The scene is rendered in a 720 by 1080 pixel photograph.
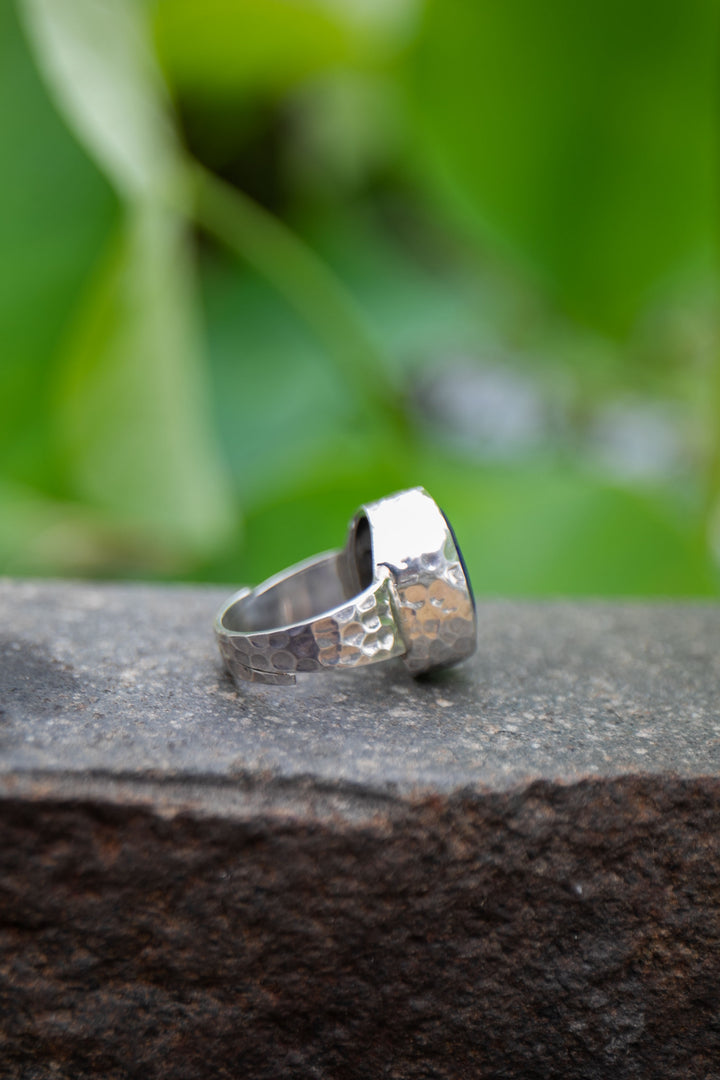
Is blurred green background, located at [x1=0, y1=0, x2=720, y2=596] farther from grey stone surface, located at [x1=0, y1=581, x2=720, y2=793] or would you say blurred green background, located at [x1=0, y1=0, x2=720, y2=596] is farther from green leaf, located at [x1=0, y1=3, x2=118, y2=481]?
grey stone surface, located at [x1=0, y1=581, x2=720, y2=793]

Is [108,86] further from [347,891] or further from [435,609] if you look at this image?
[347,891]

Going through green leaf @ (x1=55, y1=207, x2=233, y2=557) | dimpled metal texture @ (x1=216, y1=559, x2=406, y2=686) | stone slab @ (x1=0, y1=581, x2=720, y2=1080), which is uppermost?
green leaf @ (x1=55, y1=207, x2=233, y2=557)

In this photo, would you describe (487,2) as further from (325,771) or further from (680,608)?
(325,771)

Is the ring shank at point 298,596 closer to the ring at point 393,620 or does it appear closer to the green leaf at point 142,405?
the ring at point 393,620

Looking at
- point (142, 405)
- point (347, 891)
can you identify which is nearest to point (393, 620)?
point (347, 891)

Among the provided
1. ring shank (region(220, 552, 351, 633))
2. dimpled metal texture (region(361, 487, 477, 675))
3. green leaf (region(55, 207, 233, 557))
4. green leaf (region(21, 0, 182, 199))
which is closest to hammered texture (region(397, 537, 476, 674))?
dimpled metal texture (region(361, 487, 477, 675))

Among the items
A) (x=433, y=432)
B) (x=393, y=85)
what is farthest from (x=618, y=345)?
(x=393, y=85)

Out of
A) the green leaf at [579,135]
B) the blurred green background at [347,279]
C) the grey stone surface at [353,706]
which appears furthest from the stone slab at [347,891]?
the green leaf at [579,135]
